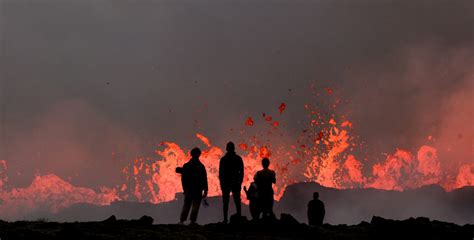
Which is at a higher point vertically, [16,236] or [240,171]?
[240,171]

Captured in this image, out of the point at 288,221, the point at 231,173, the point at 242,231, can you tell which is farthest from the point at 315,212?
the point at 242,231

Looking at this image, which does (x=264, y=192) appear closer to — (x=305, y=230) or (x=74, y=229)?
(x=305, y=230)

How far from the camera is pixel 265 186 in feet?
60.8

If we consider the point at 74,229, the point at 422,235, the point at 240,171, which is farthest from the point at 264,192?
the point at 74,229

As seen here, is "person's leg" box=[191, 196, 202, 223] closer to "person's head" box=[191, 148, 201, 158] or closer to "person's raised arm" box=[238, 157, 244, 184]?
"person's head" box=[191, 148, 201, 158]

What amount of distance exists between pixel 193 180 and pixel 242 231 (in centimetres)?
298

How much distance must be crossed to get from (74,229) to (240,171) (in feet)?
20.9

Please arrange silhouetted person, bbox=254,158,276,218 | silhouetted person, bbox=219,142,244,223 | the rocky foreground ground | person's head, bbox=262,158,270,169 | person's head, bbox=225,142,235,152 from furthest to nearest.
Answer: silhouetted person, bbox=254,158,276,218
person's head, bbox=262,158,270,169
silhouetted person, bbox=219,142,244,223
person's head, bbox=225,142,235,152
the rocky foreground ground

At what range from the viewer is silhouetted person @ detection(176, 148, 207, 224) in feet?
59.3

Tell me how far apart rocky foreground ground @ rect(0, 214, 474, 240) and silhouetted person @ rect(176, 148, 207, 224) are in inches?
41.2

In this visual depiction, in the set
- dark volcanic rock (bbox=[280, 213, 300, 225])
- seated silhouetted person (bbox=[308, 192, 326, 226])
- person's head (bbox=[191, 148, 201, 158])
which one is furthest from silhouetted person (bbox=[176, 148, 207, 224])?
seated silhouetted person (bbox=[308, 192, 326, 226])

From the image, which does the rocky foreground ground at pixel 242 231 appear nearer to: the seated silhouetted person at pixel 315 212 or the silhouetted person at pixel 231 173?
the silhouetted person at pixel 231 173

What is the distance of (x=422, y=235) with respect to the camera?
1502cm

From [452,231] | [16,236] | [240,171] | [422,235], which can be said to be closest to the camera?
[16,236]
